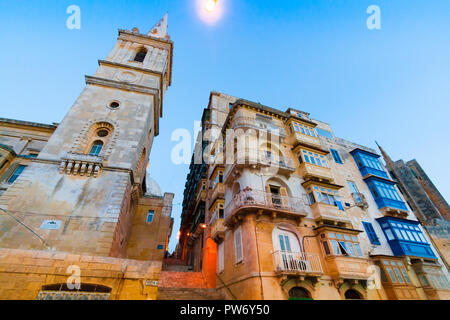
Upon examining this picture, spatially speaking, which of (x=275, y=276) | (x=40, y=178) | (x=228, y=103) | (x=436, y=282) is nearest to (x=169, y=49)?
(x=228, y=103)

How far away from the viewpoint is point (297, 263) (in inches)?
489

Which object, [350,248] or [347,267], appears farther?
[350,248]

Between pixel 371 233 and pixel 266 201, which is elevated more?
pixel 266 201

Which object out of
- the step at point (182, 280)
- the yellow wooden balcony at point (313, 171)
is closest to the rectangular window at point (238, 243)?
the step at point (182, 280)

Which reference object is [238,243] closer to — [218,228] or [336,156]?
[218,228]

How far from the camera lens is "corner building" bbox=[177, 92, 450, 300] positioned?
12.8m

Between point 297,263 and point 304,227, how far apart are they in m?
3.30

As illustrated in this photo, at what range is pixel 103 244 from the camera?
1278 cm

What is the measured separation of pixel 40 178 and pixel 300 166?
21081 millimetres

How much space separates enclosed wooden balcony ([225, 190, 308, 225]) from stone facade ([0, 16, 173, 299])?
20.1 feet

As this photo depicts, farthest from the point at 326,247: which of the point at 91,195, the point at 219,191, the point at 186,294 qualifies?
the point at 91,195

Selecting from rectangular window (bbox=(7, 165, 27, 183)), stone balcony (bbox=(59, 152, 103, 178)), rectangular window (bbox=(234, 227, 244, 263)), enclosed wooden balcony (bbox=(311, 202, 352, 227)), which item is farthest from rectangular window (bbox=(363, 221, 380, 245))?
rectangular window (bbox=(7, 165, 27, 183))

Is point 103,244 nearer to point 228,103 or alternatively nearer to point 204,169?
point 204,169
